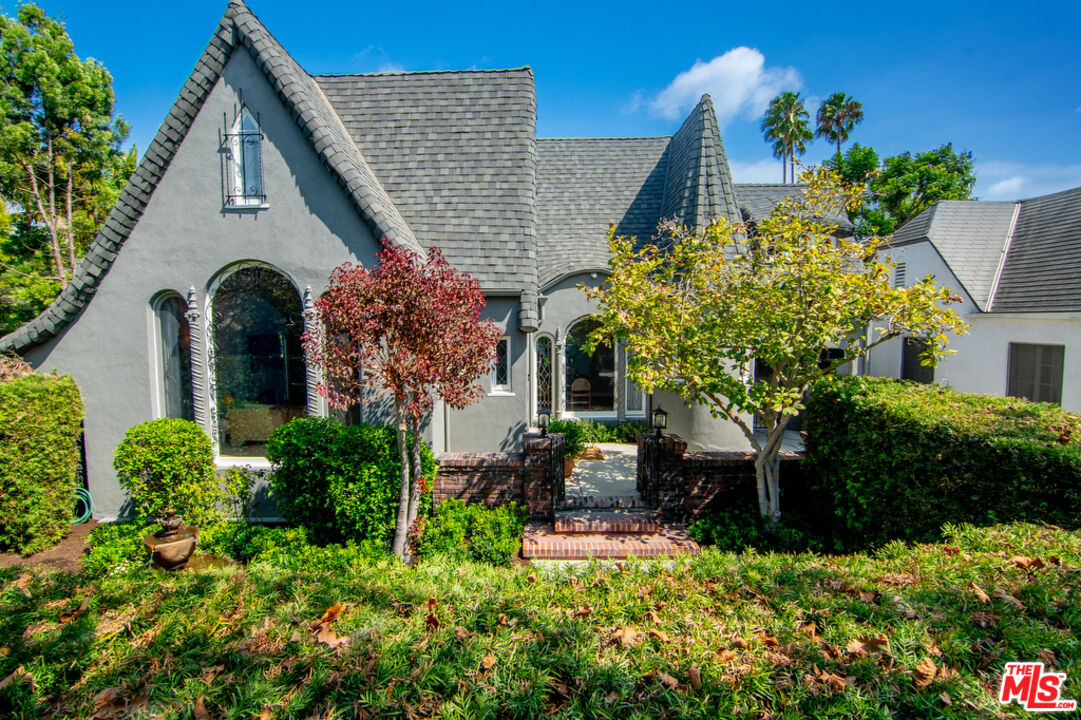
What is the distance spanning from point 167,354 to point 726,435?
37.6 ft

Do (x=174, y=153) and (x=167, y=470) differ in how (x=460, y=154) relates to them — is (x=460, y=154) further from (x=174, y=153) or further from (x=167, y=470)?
(x=167, y=470)

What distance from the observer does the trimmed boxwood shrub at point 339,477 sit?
23.7ft

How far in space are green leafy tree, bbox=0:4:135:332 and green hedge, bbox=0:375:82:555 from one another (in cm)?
1623

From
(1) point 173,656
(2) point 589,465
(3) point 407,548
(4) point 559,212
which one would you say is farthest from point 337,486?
(4) point 559,212

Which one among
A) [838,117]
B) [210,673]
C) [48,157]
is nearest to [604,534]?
[210,673]

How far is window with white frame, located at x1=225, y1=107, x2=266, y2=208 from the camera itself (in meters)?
8.59

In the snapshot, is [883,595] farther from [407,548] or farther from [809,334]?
[407,548]

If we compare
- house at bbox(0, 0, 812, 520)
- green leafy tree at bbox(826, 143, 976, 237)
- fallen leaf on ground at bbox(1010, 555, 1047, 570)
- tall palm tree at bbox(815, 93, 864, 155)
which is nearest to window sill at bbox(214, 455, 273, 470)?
house at bbox(0, 0, 812, 520)

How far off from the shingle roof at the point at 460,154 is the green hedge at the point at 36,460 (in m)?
7.18

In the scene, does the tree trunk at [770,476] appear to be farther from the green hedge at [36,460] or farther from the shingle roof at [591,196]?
the green hedge at [36,460]

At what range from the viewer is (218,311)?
8.83 meters

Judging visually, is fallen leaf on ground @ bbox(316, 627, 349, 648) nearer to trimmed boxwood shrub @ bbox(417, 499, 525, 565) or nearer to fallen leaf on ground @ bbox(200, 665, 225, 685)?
fallen leaf on ground @ bbox(200, 665, 225, 685)

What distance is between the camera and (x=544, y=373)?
1398cm

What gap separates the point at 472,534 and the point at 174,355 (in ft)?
22.1
